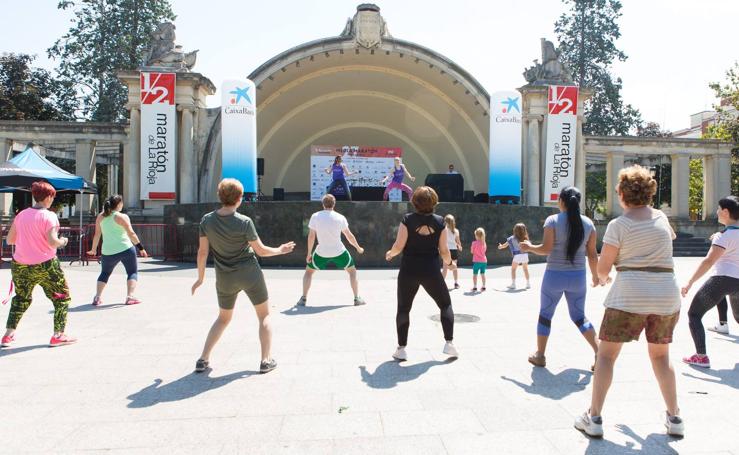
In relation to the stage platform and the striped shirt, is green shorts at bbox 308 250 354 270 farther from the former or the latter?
the stage platform

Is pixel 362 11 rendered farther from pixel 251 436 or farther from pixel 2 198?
pixel 251 436

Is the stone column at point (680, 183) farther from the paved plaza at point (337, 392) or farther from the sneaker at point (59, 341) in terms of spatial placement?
the sneaker at point (59, 341)

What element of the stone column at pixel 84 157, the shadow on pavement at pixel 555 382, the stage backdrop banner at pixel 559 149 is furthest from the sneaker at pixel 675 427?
the stone column at pixel 84 157

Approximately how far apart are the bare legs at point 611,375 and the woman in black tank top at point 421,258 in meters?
1.83

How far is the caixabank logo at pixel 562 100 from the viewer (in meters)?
21.0

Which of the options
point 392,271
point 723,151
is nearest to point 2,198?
point 392,271

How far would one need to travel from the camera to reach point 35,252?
5.27 metres

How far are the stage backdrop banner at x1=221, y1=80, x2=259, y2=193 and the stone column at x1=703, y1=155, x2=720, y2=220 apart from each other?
23.4 metres

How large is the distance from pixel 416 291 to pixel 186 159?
1816 centimetres

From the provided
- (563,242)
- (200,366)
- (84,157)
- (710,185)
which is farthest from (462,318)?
(710,185)

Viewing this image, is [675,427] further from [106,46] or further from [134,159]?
[106,46]

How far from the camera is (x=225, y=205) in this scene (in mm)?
4523

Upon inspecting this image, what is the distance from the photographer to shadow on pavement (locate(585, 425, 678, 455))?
9.92ft

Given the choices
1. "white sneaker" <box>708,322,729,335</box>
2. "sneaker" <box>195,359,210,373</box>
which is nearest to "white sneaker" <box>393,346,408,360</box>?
A: "sneaker" <box>195,359,210,373</box>
